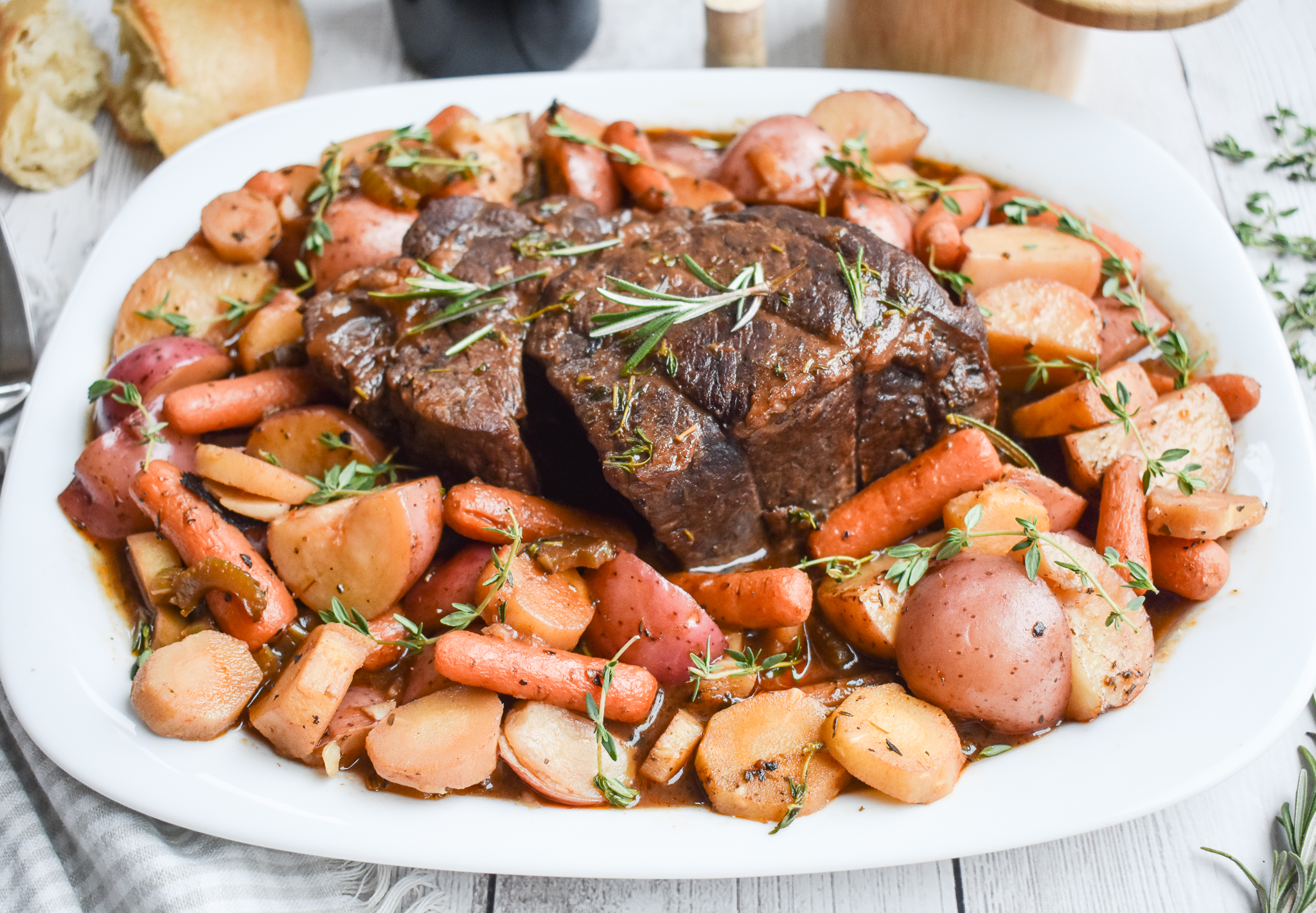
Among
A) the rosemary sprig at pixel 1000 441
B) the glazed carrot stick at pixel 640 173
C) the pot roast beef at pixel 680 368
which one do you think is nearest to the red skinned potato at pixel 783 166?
the glazed carrot stick at pixel 640 173

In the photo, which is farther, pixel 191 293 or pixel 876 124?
pixel 876 124

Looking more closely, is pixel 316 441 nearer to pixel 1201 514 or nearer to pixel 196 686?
pixel 196 686

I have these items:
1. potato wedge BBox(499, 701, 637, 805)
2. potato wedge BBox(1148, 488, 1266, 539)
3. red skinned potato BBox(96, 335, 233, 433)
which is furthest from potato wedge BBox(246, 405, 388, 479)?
potato wedge BBox(1148, 488, 1266, 539)

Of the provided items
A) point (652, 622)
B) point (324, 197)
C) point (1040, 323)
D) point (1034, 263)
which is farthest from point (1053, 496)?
point (324, 197)

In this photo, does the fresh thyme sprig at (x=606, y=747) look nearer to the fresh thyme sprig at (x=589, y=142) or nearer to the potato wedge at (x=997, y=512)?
the potato wedge at (x=997, y=512)

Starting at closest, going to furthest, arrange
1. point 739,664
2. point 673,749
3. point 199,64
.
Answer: point 673,749 → point 739,664 → point 199,64

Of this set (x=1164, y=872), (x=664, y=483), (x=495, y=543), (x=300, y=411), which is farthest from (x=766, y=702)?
(x=300, y=411)

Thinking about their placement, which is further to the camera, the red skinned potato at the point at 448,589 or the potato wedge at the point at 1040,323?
the potato wedge at the point at 1040,323
